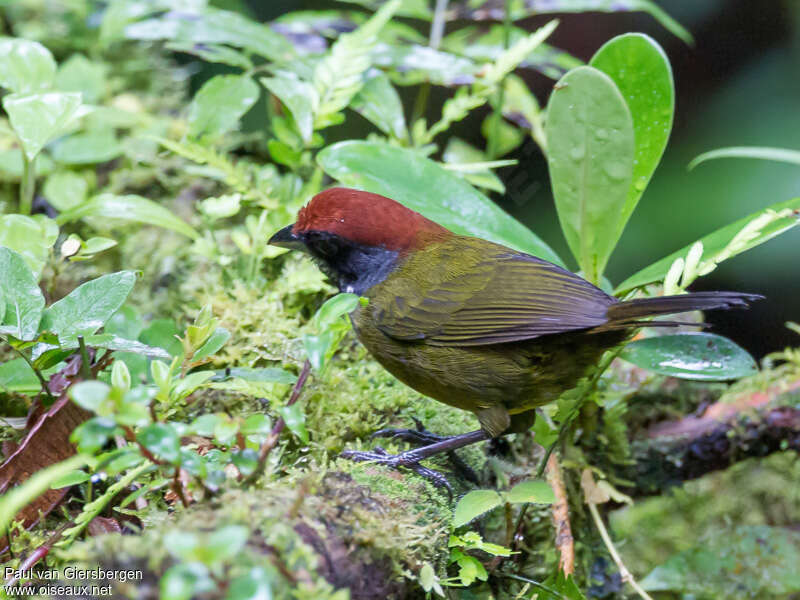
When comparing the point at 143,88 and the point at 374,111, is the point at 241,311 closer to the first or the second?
the point at 374,111

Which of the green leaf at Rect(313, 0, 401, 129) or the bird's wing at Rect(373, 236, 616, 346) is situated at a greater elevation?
the green leaf at Rect(313, 0, 401, 129)

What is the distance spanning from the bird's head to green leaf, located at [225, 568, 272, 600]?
160 cm

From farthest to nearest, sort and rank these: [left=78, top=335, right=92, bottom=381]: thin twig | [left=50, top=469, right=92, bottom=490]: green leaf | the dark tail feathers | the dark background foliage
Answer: the dark background foliage → the dark tail feathers → [left=78, top=335, right=92, bottom=381]: thin twig → [left=50, top=469, right=92, bottom=490]: green leaf

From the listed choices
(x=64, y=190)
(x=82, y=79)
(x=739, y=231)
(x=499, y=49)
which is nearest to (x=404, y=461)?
(x=739, y=231)

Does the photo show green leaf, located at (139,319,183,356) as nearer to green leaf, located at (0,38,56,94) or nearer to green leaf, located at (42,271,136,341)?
green leaf, located at (42,271,136,341)

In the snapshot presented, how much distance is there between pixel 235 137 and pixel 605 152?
2338mm

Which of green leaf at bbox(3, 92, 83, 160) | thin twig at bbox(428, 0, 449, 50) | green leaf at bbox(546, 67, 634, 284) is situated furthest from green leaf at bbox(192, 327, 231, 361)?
thin twig at bbox(428, 0, 449, 50)

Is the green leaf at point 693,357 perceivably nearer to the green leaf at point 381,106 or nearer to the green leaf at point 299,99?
the green leaf at point 381,106

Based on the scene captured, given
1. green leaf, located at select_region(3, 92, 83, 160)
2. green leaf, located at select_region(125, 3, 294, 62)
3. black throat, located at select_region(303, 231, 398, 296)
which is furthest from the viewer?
green leaf, located at select_region(125, 3, 294, 62)

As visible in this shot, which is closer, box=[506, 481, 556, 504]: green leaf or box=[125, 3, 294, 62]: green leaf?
box=[506, 481, 556, 504]: green leaf

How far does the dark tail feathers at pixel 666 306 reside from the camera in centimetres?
192

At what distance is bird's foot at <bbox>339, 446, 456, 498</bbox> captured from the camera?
83.9 inches

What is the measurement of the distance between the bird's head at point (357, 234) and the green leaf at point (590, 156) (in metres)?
0.47

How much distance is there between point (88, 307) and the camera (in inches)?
75.2
